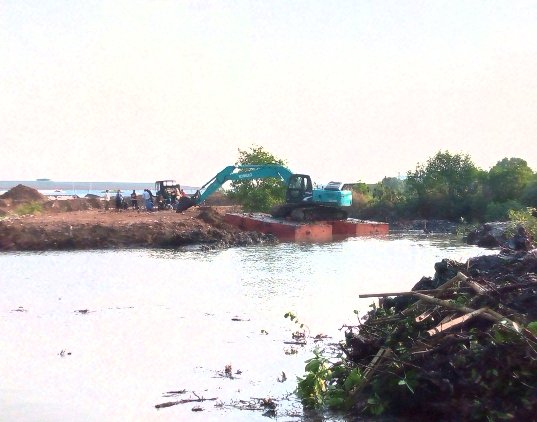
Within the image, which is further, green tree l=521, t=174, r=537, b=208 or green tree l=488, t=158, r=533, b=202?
green tree l=488, t=158, r=533, b=202

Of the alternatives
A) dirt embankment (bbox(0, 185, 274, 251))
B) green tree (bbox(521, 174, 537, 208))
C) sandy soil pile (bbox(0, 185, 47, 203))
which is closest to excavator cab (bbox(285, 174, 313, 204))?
dirt embankment (bbox(0, 185, 274, 251))

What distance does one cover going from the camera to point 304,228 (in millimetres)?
46844

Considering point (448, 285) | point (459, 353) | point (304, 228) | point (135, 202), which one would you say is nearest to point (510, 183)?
point (304, 228)

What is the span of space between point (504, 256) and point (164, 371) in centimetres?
515

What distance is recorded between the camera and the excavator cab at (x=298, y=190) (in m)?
50.2

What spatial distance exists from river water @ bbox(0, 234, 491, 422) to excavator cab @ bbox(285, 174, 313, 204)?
56.4ft

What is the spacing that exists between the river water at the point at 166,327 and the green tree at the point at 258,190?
89.9ft

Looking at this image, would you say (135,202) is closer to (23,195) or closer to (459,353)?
(23,195)

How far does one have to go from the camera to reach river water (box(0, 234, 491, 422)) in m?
10.8

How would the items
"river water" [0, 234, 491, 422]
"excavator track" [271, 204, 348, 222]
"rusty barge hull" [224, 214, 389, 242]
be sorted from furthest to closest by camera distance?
"excavator track" [271, 204, 348, 222], "rusty barge hull" [224, 214, 389, 242], "river water" [0, 234, 491, 422]

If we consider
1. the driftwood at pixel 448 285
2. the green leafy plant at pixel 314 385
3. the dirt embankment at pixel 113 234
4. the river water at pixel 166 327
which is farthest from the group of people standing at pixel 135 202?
the driftwood at pixel 448 285

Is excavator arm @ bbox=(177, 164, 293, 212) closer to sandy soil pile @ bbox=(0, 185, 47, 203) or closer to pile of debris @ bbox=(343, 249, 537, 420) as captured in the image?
sandy soil pile @ bbox=(0, 185, 47, 203)

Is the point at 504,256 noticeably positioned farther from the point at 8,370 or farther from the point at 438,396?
the point at 8,370

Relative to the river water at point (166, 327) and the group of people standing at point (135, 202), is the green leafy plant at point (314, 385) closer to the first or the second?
the river water at point (166, 327)
